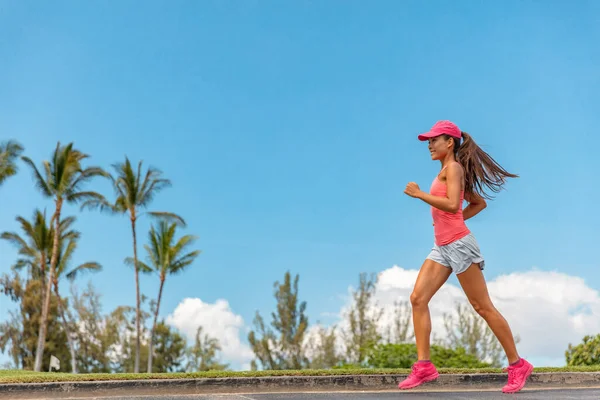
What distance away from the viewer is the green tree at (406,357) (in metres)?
15.6

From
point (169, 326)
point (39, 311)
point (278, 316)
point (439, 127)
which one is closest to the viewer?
point (439, 127)

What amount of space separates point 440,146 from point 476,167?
1.28 feet

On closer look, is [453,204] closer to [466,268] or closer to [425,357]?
[466,268]

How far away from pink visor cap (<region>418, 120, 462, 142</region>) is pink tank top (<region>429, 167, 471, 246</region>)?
46cm

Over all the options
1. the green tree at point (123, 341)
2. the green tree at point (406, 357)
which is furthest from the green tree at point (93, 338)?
the green tree at point (406, 357)

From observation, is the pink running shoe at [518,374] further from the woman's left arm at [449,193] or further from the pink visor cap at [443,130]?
the pink visor cap at [443,130]

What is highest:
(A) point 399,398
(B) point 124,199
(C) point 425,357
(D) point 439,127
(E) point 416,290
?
(B) point 124,199

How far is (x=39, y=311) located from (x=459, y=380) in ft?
124

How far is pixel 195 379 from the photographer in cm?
752

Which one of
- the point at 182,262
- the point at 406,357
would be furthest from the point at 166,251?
the point at 406,357

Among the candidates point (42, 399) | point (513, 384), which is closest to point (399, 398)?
point (513, 384)

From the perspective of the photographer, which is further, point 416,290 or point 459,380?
point 459,380

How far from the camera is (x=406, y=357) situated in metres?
15.6

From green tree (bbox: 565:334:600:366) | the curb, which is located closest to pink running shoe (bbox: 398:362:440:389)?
the curb
